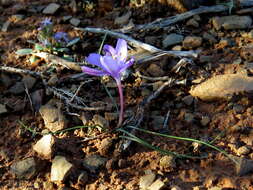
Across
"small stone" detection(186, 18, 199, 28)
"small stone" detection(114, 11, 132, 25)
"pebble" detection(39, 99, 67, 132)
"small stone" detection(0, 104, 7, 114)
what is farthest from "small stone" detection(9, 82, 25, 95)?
"small stone" detection(186, 18, 199, 28)

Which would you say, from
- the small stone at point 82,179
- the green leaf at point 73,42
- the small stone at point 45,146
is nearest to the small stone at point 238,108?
the small stone at point 82,179

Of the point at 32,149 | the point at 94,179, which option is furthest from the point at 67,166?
the point at 32,149

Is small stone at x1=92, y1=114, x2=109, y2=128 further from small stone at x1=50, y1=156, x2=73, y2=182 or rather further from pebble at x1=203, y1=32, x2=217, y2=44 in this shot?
pebble at x1=203, y1=32, x2=217, y2=44

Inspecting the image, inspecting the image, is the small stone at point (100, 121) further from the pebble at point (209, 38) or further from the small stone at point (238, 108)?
the pebble at point (209, 38)

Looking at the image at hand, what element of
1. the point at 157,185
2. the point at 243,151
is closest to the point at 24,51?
the point at 157,185

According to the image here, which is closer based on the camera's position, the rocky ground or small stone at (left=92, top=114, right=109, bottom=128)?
the rocky ground
